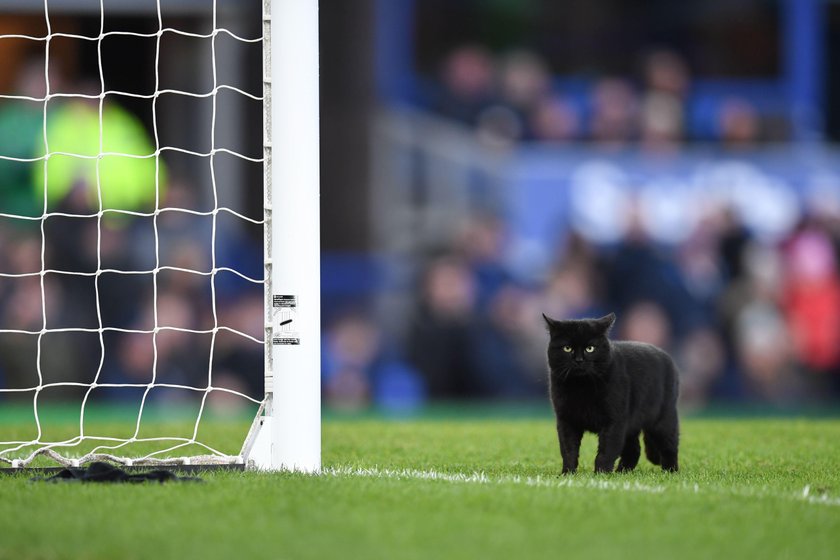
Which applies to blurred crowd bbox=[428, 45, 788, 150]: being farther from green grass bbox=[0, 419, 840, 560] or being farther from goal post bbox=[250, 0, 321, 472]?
green grass bbox=[0, 419, 840, 560]

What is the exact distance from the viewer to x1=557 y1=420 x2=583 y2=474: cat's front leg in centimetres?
679

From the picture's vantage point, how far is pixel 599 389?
22.0 feet

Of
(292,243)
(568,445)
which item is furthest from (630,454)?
(292,243)

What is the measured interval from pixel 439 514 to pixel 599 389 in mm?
1771

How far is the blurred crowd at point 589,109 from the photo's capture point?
17.0 m

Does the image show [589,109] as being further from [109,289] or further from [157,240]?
[157,240]

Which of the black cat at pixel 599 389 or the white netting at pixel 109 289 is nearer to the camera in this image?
the black cat at pixel 599 389

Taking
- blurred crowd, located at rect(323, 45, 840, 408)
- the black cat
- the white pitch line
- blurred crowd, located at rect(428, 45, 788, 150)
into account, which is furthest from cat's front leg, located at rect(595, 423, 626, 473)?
blurred crowd, located at rect(428, 45, 788, 150)

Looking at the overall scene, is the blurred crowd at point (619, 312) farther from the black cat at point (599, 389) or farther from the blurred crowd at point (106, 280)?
the black cat at point (599, 389)

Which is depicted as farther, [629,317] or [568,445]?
[629,317]

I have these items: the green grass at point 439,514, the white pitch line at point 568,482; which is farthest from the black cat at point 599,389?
the white pitch line at point 568,482

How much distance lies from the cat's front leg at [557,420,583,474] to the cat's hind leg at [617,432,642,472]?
477 mm

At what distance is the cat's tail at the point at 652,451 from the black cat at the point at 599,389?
7.7 inches

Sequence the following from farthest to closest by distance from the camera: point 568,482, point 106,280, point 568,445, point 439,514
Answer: point 106,280 < point 568,445 < point 568,482 < point 439,514
